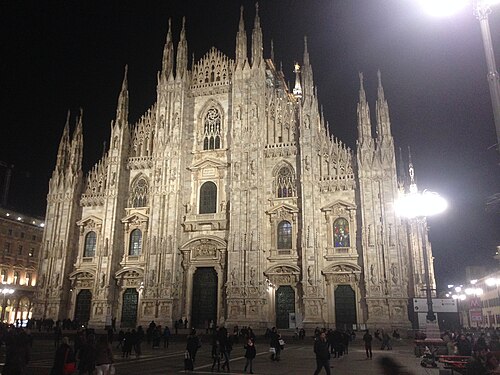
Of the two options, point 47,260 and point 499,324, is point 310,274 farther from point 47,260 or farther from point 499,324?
point 499,324

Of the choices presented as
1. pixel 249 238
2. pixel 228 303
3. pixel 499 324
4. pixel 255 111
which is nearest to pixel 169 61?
pixel 255 111

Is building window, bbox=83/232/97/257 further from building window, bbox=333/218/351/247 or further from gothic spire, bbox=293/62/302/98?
gothic spire, bbox=293/62/302/98

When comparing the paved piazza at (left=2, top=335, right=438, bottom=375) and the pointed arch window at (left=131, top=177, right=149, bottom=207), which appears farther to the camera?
the pointed arch window at (left=131, top=177, right=149, bottom=207)

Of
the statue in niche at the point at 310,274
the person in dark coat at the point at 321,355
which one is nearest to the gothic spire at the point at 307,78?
the statue in niche at the point at 310,274

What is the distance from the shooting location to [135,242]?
1539 inches

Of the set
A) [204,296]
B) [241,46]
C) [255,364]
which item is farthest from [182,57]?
[255,364]

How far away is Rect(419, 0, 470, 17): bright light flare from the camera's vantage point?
9.65 m

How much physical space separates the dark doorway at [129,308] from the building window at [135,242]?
10.3ft

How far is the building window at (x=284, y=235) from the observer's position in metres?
35.8

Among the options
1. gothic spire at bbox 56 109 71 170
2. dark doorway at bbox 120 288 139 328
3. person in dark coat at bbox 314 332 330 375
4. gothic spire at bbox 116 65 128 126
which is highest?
gothic spire at bbox 116 65 128 126

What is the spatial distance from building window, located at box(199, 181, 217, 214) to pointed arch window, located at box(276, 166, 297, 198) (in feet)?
18.0

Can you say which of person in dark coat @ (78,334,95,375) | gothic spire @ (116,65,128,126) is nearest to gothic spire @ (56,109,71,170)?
gothic spire @ (116,65,128,126)

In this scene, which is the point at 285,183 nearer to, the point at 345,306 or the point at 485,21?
the point at 345,306

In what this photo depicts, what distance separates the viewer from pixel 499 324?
59812 millimetres
